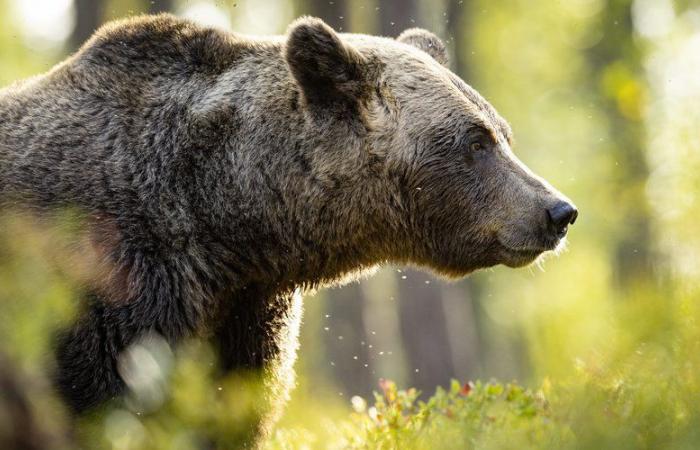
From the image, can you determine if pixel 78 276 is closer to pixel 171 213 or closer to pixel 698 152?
pixel 171 213

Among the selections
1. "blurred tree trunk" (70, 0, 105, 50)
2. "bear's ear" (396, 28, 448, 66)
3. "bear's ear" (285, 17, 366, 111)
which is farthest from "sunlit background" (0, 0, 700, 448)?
"bear's ear" (396, 28, 448, 66)

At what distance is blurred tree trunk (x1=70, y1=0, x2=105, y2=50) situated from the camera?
12.7 metres

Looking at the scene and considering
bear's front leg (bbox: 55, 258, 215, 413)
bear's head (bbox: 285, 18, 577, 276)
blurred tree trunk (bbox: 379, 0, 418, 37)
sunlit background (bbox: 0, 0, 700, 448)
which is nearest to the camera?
sunlit background (bbox: 0, 0, 700, 448)

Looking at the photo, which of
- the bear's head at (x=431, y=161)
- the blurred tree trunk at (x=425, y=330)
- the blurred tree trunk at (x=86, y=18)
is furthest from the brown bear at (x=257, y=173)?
the blurred tree trunk at (x=425, y=330)

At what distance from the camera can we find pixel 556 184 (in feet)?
94.0

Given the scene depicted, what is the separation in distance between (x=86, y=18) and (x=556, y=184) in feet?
60.9

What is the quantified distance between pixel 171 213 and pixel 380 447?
1.51 m

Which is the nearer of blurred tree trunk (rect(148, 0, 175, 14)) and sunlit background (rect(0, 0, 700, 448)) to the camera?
sunlit background (rect(0, 0, 700, 448))

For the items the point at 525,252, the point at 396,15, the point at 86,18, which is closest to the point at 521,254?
the point at 525,252

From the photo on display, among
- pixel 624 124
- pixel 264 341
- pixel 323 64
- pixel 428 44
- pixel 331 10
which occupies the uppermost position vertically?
pixel 323 64

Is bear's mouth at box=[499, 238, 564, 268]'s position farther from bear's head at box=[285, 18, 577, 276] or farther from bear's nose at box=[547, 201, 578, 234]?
bear's nose at box=[547, 201, 578, 234]

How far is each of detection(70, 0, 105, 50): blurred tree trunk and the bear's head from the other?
26.9 feet

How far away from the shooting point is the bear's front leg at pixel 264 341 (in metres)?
5.02

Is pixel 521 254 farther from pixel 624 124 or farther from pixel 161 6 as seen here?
pixel 624 124
